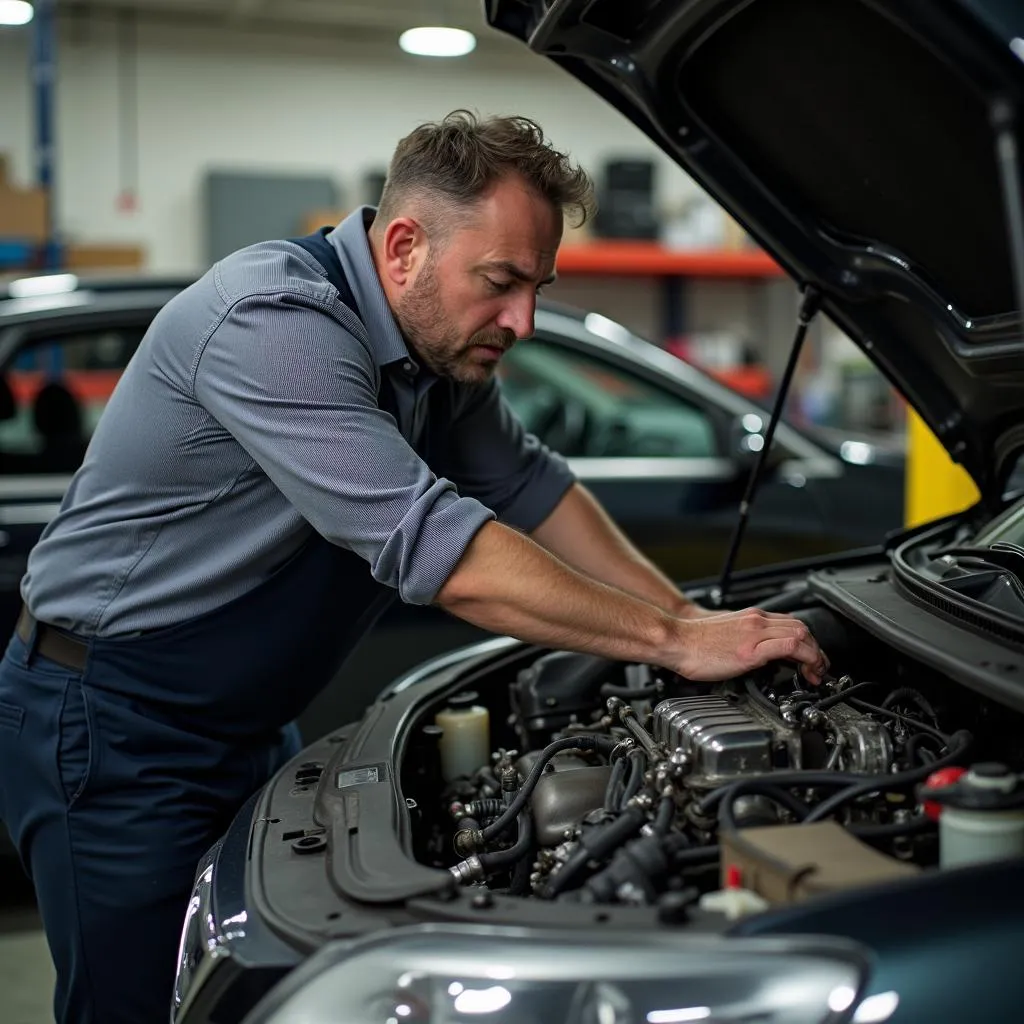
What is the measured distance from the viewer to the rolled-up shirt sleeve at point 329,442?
1647 mm

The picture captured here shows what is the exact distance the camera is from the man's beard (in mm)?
1892

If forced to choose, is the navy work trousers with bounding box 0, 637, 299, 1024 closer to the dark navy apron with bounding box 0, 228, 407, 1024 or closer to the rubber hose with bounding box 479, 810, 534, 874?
the dark navy apron with bounding box 0, 228, 407, 1024

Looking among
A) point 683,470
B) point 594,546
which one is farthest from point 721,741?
point 683,470

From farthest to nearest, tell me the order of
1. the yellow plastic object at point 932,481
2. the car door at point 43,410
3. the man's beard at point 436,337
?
the yellow plastic object at point 932,481 < the car door at point 43,410 < the man's beard at point 436,337

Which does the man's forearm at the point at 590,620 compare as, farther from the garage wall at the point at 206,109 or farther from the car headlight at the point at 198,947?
the garage wall at the point at 206,109

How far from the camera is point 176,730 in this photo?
75.1 inches

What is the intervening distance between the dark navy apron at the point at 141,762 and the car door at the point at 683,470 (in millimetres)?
1909

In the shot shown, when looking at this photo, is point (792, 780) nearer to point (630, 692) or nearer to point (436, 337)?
point (630, 692)

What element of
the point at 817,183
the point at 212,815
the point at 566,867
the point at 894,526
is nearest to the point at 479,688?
the point at 212,815

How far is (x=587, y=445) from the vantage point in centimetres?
408

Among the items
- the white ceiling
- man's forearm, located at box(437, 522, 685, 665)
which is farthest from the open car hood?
the white ceiling

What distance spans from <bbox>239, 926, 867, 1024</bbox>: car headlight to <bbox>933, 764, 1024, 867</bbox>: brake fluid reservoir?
22 cm

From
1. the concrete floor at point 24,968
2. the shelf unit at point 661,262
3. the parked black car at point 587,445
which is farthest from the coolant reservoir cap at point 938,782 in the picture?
the shelf unit at point 661,262

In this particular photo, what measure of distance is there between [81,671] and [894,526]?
2863 millimetres
